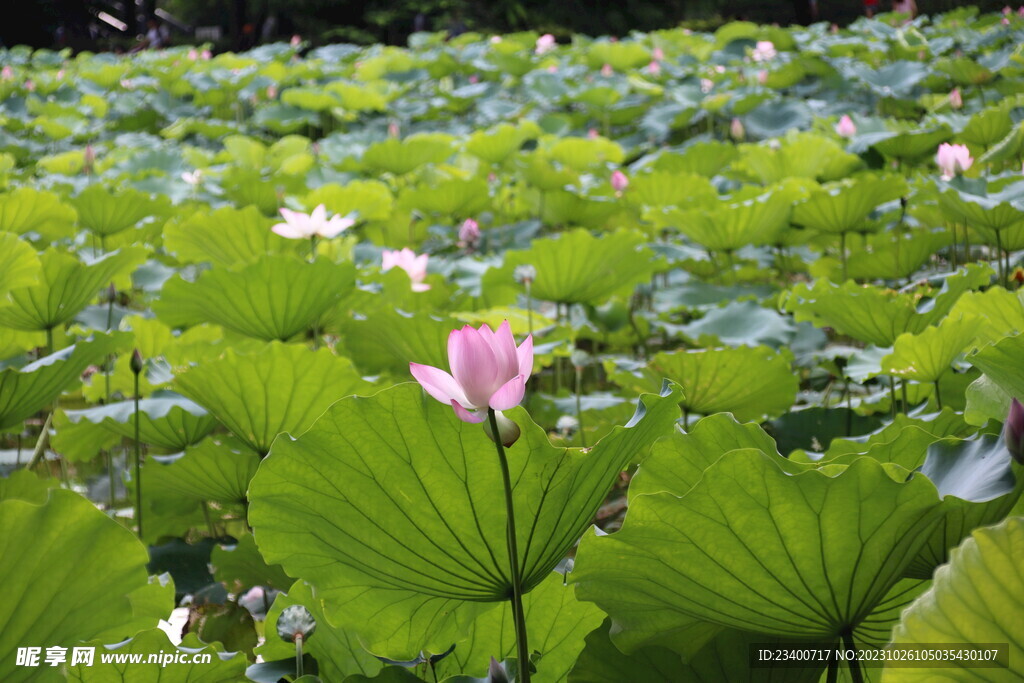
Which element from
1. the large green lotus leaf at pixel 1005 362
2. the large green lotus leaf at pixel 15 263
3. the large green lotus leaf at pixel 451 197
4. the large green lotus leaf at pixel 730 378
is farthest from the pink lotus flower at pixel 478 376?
the large green lotus leaf at pixel 451 197

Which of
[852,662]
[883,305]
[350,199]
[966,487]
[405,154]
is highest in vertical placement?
[966,487]

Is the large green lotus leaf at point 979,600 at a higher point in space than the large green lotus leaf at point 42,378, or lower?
higher

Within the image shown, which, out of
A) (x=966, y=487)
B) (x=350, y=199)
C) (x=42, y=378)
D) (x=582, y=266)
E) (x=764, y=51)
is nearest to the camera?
(x=966, y=487)

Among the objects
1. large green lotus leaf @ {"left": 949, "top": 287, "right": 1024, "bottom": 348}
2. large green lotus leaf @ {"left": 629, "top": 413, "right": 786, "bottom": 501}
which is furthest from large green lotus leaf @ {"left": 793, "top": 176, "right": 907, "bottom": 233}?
large green lotus leaf @ {"left": 629, "top": 413, "right": 786, "bottom": 501}

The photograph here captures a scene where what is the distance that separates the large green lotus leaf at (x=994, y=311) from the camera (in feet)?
3.86

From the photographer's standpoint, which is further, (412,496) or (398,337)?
(398,337)

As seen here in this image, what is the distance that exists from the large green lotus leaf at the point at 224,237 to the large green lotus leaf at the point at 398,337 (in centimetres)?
42

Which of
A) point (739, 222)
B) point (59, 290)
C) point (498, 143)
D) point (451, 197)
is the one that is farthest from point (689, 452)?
point (498, 143)

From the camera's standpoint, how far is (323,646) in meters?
0.89

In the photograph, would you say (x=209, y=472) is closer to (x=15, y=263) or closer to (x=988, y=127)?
(x=15, y=263)

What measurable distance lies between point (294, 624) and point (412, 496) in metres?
0.18

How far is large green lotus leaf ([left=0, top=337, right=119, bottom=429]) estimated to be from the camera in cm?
130

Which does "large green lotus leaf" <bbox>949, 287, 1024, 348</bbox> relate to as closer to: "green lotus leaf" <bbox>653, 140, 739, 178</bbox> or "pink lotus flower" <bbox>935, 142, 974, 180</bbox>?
"pink lotus flower" <bbox>935, 142, 974, 180</bbox>

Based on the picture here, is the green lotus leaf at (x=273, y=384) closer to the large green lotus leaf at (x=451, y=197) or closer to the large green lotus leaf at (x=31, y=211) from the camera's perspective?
the large green lotus leaf at (x=31, y=211)
